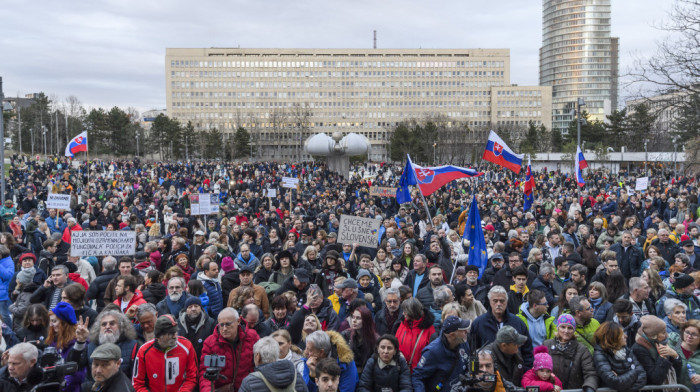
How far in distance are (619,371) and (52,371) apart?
4.47 metres

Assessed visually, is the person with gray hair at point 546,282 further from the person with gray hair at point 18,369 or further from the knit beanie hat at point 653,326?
the person with gray hair at point 18,369

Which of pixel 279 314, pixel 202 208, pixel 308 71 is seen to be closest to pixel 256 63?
pixel 308 71

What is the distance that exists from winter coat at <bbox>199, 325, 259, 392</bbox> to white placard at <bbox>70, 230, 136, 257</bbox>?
509cm

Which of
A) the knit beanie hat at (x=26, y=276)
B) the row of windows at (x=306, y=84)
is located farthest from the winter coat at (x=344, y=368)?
the row of windows at (x=306, y=84)

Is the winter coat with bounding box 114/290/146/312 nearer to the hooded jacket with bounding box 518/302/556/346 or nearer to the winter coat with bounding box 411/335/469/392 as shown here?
the winter coat with bounding box 411/335/469/392

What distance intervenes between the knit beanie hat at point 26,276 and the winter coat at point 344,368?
4.69 meters

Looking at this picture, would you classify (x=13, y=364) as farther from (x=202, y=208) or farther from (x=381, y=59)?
(x=381, y=59)

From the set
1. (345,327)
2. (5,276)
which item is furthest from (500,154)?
(5,276)

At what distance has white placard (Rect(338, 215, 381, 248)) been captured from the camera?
958 cm

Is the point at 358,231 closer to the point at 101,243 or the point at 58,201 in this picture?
the point at 101,243

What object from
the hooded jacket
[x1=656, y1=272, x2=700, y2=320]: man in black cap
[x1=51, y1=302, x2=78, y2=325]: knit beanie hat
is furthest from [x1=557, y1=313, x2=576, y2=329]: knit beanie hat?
[x1=51, y1=302, x2=78, y2=325]: knit beanie hat

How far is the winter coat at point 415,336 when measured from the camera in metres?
5.18

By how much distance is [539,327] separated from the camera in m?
5.75

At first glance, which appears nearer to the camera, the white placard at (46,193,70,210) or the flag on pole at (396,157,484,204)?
the flag on pole at (396,157,484,204)
